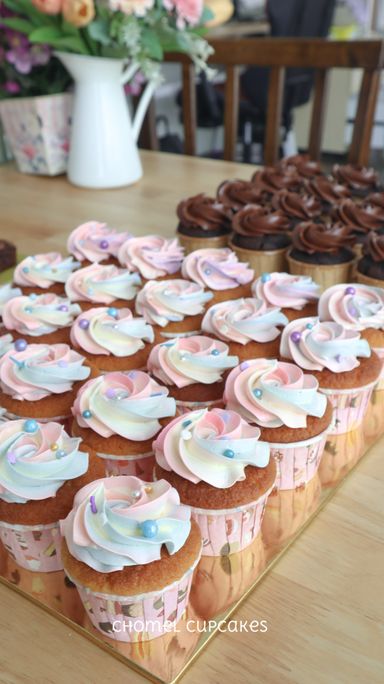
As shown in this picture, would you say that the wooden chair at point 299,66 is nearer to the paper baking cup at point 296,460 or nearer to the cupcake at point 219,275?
the cupcake at point 219,275

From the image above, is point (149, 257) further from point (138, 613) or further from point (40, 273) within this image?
point (138, 613)

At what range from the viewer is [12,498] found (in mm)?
764

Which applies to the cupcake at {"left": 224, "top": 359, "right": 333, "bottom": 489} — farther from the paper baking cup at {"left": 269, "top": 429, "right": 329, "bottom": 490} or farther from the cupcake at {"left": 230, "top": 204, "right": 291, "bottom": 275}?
the cupcake at {"left": 230, "top": 204, "right": 291, "bottom": 275}

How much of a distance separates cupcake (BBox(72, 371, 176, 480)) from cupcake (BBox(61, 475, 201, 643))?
147mm

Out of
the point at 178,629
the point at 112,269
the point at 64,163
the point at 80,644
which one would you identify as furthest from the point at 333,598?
the point at 64,163

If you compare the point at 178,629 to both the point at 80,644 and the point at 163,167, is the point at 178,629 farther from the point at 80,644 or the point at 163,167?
the point at 163,167

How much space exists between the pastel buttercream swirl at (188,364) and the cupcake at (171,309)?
0.53 feet

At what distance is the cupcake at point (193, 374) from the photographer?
982mm

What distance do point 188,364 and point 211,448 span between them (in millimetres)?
228

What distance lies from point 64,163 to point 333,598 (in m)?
1.85

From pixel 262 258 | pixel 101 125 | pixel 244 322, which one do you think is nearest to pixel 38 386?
pixel 244 322

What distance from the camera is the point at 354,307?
1.10 meters

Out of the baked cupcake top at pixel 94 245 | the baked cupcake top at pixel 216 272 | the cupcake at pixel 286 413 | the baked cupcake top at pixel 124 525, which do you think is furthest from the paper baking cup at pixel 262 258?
the baked cupcake top at pixel 124 525

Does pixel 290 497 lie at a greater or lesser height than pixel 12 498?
lesser
